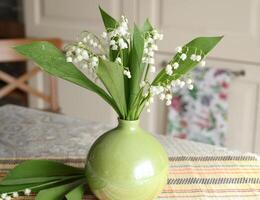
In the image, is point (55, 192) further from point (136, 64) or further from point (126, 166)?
point (136, 64)

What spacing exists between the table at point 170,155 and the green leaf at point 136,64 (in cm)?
27

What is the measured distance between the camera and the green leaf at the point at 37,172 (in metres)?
0.93

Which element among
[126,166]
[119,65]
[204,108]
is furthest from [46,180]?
[204,108]

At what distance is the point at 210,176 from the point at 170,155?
158mm

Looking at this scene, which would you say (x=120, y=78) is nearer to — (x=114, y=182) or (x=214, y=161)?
(x=114, y=182)

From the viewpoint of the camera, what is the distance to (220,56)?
6.51ft

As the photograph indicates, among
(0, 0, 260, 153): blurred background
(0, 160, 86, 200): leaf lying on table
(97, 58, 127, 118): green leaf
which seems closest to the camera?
(97, 58, 127, 118): green leaf

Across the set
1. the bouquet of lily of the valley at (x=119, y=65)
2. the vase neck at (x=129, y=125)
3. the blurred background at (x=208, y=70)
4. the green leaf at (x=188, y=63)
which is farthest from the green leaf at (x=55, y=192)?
the blurred background at (x=208, y=70)

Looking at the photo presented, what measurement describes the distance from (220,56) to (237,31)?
0.46ft

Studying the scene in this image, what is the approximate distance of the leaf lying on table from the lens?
895 millimetres

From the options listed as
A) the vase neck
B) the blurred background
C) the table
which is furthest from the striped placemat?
the blurred background

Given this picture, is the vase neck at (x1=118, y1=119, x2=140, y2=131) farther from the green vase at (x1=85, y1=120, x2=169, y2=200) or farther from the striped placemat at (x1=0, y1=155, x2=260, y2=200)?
the striped placemat at (x1=0, y1=155, x2=260, y2=200)

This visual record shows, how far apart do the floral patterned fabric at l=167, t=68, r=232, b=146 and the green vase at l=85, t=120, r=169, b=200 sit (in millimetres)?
1178

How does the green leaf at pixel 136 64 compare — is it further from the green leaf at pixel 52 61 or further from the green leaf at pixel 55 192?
the green leaf at pixel 55 192
